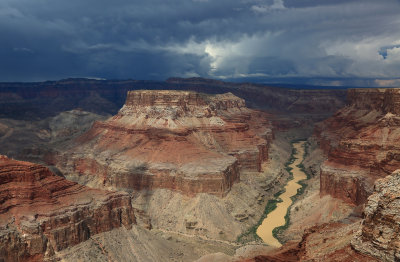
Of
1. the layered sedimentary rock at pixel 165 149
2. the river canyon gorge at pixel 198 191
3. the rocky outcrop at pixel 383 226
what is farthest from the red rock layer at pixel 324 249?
the layered sedimentary rock at pixel 165 149

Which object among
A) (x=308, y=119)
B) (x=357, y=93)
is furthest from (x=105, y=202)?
(x=308, y=119)

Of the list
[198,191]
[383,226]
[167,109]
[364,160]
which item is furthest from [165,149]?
[383,226]

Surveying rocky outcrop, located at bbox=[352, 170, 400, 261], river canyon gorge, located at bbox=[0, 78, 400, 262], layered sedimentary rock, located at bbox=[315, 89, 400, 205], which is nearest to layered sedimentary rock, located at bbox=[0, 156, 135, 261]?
river canyon gorge, located at bbox=[0, 78, 400, 262]

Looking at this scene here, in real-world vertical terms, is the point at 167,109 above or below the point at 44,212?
above

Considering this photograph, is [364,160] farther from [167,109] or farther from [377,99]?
[377,99]

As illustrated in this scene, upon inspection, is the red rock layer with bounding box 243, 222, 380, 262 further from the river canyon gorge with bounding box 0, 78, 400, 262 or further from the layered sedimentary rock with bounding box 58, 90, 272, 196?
the layered sedimentary rock with bounding box 58, 90, 272, 196

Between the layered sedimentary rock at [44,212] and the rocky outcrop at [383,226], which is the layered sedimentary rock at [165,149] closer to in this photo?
the layered sedimentary rock at [44,212]
